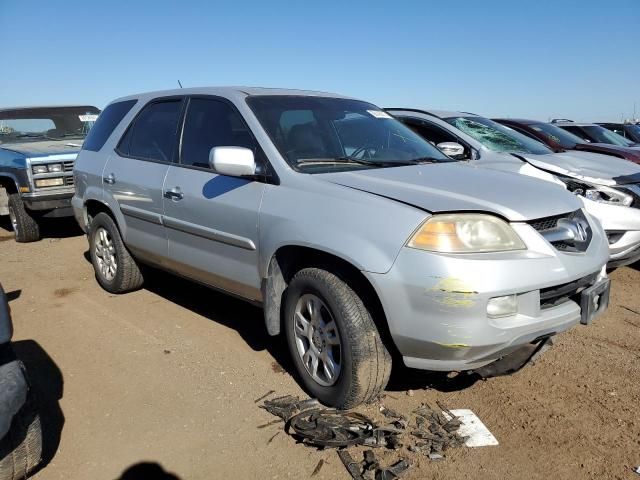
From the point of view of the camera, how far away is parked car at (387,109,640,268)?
5.12m

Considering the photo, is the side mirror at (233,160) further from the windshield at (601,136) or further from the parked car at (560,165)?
the windshield at (601,136)

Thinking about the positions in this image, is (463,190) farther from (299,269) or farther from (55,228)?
(55,228)

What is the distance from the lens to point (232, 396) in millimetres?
3359

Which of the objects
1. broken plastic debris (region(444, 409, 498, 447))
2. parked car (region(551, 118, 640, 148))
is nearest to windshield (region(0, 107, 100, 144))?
broken plastic debris (region(444, 409, 498, 447))

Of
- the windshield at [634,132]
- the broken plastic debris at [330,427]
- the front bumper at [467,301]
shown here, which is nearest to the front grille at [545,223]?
the front bumper at [467,301]

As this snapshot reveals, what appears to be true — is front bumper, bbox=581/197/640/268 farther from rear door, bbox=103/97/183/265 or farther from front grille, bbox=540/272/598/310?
rear door, bbox=103/97/183/265

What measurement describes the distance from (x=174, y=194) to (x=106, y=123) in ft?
5.77

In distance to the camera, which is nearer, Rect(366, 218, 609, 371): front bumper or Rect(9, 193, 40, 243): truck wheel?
Rect(366, 218, 609, 371): front bumper

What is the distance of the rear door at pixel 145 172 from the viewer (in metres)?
4.26

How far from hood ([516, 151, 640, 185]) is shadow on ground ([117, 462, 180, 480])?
15.7 feet

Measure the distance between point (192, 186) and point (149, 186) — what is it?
2.04 ft

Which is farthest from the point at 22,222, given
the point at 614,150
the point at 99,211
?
the point at 614,150

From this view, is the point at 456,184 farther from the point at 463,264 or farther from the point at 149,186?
the point at 149,186

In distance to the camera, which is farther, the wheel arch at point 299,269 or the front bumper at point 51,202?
the front bumper at point 51,202
